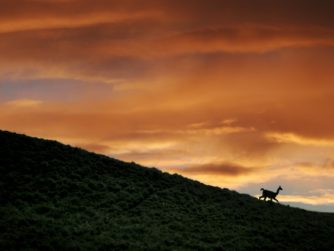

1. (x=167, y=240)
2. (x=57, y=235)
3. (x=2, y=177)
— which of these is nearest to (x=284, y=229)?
(x=167, y=240)

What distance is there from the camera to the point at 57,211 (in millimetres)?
51062

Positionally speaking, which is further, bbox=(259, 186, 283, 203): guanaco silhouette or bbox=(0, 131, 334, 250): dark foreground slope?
bbox=(259, 186, 283, 203): guanaco silhouette

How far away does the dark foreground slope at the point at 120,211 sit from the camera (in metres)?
45.9

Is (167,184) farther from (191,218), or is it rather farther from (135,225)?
(135,225)

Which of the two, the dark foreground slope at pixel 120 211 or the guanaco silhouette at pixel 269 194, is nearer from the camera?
the dark foreground slope at pixel 120 211

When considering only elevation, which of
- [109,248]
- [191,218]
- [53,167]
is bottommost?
[109,248]

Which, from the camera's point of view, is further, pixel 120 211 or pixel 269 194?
pixel 269 194

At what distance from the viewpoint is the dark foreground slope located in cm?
4591

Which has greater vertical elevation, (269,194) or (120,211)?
(269,194)

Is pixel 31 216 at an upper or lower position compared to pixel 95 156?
lower

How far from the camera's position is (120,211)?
178ft

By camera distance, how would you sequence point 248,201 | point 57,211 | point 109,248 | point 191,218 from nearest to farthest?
point 109,248 < point 57,211 < point 191,218 < point 248,201

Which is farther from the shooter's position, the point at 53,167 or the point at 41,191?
the point at 53,167

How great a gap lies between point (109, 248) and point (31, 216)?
822 cm
